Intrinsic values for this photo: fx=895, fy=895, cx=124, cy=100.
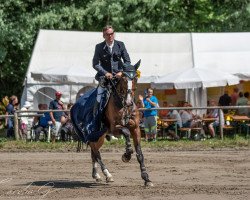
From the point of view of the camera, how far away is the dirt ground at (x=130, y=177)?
13.5 m

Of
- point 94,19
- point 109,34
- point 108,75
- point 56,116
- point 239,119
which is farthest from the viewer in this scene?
point 94,19

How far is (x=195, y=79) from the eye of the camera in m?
30.3

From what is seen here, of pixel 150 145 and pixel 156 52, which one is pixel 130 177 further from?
pixel 156 52

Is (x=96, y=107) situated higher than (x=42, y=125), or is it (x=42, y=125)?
(x=96, y=107)

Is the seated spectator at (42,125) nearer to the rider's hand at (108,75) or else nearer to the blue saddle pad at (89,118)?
the blue saddle pad at (89,118)

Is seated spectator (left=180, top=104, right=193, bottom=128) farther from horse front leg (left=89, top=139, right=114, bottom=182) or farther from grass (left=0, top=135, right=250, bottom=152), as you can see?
horse front leg (left=89, top=139, right=114, bottom=182)

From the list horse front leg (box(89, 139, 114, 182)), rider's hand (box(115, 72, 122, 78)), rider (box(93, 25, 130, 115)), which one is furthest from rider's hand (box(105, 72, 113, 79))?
horse front leg (box(89, 139, 114, 182))

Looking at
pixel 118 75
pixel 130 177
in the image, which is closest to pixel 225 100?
pixel 130 177

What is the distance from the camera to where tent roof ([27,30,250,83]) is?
3238 centimetres

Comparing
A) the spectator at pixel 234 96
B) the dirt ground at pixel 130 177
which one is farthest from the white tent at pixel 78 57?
the dirt ground at pixel 130 177

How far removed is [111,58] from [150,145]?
9.93 m

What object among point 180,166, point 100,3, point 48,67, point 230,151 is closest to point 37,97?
point 48,67

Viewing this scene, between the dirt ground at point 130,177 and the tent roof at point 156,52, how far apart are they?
1007 centimetres

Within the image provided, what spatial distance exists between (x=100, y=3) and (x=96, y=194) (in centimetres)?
2571
